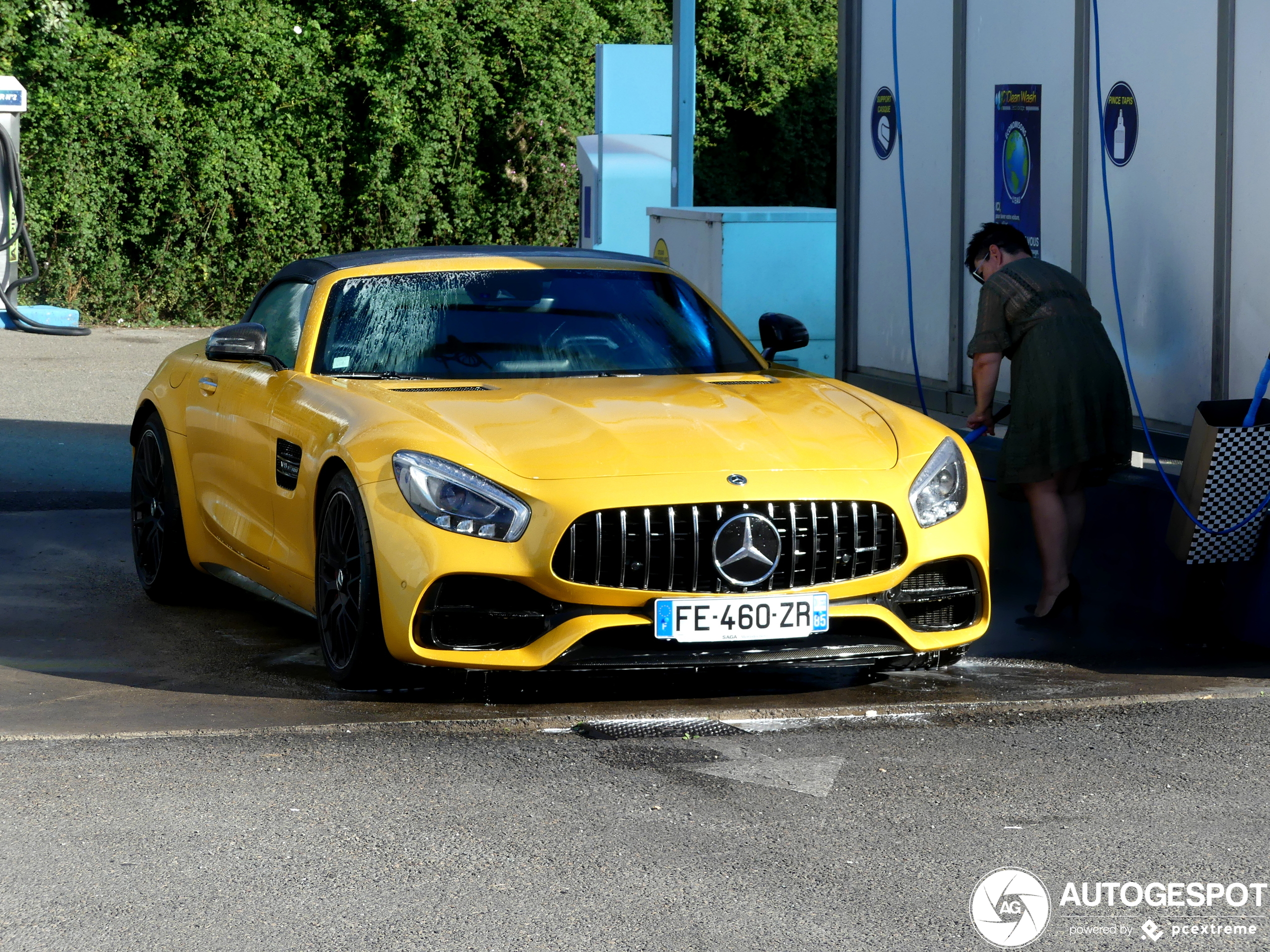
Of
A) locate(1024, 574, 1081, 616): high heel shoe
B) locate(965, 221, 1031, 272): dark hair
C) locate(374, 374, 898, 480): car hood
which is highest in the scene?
locate(965, 221, 1031, 272): dark hair

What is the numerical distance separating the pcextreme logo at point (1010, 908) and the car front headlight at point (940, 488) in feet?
5.41

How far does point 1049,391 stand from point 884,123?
134 inches

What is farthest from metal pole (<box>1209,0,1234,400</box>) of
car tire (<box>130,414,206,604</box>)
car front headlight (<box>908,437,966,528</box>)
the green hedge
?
the green hedge

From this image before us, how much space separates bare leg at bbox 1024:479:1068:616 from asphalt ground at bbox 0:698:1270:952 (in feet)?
5.75

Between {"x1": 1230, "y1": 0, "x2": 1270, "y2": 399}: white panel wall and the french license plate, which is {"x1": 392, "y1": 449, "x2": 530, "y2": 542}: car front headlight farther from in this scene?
{"x1": 1230, "y1": 0, "x2": 1270, "y2": 399}: white panel wall

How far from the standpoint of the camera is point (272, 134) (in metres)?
22.1

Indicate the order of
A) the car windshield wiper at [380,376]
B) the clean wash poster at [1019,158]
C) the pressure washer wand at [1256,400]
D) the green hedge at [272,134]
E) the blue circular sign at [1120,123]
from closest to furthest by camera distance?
the car windshield wiper at [380,376] < the pressure washer wand at [1256,400] < the blue circular sign at [1120,123] < the clean wash poster at [1019,158] < the green hedge at [272,134]

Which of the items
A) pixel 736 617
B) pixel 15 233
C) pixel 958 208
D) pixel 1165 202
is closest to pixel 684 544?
pixel 736 617

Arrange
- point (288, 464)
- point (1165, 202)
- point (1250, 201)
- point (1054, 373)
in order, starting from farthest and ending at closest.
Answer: point (1165, 202) → point (1250, 201) → point (1054, 373) → point (288, 464)

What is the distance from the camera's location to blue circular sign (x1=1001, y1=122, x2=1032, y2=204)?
8.69m

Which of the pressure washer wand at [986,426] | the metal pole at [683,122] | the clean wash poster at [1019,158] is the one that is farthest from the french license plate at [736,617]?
the metal pole at [683,122]

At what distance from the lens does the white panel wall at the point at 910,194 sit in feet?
31.1

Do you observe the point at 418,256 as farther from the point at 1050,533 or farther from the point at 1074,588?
the point at 1074,588

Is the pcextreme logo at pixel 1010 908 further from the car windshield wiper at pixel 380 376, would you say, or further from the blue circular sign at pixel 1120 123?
the blue circular sign at pixel 1120 123
